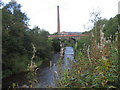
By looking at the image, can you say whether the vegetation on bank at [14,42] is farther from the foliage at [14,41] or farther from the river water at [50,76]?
the river water at [50,76]

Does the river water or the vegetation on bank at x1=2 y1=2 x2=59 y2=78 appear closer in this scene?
the river water

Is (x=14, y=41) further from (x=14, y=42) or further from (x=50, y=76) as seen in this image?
(x=50, y=76)

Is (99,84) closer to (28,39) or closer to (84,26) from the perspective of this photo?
(84,26)

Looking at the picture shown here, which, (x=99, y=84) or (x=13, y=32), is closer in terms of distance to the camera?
(x=99, y=84)

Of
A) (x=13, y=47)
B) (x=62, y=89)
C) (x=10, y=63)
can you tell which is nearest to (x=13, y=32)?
(x=13, y=47)

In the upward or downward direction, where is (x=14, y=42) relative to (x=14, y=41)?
downward

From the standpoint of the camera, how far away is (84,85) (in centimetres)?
184

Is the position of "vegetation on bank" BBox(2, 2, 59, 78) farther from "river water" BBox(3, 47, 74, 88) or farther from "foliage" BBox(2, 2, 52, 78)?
"river water" BBox(3, 47, 74, 88)

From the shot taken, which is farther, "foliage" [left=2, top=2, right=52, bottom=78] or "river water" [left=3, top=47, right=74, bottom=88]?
"foliage" [left=2, top=2, right=52, bottom=78]

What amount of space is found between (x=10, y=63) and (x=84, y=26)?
389 inches

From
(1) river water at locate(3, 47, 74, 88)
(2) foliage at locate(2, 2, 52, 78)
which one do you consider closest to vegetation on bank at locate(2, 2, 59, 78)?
(2) foliage at locate(2, 2, 52, 78)

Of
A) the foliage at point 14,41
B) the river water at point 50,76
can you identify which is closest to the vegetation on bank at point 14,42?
the foliage at point 14,41

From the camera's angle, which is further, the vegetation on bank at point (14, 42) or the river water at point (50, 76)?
the vegetation on bank at point (14, 42)

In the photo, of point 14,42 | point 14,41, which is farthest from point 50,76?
point 14,42
